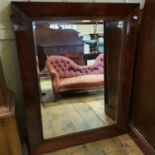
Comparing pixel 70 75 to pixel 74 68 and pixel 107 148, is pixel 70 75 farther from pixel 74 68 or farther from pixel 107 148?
pixel 107 148

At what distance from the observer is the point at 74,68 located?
165 cm

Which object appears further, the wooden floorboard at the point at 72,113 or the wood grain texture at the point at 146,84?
the wooden floorboard at the point at 72,113

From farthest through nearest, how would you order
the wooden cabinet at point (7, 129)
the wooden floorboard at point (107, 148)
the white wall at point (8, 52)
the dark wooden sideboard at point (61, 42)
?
the wooden floorboard at point (107, 148), the dark wooden sideboard at point (61, 42), the white wall at point (8, 52), the wooden cabinet at point (7, 129)

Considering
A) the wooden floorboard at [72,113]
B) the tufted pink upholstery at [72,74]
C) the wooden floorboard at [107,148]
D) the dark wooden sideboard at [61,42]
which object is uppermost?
the dark wooden sideboard at [61,42]

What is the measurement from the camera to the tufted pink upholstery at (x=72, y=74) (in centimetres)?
160

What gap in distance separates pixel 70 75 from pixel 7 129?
0.77 m

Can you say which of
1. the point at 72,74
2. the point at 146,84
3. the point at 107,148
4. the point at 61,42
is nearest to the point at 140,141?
Answer: the point at 107,148

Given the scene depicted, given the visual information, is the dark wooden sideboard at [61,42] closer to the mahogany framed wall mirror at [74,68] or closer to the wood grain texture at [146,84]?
the mahogany framed wall mirror at [74,68]

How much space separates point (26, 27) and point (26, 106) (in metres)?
0.59

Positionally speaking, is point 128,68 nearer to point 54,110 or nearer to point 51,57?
point 51,57

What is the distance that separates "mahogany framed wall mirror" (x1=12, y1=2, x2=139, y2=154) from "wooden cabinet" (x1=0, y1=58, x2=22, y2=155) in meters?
0.25

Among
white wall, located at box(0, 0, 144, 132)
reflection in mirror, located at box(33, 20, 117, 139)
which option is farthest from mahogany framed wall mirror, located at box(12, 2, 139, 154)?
white wall, located at box(0, 0, 144, 132)

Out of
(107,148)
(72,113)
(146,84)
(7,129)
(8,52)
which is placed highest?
(8,52)

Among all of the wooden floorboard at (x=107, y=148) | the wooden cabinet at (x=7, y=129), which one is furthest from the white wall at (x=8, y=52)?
the wooden floorboard at (x=107, y=148)
